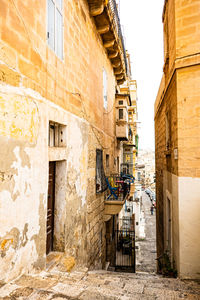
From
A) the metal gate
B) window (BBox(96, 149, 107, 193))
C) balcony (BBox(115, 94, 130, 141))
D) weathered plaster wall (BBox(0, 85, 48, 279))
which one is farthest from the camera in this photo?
balcony (BBox(115, 94, 130, 141))

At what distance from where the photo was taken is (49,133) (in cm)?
412

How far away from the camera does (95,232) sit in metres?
6.93

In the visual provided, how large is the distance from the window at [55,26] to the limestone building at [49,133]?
0.02m

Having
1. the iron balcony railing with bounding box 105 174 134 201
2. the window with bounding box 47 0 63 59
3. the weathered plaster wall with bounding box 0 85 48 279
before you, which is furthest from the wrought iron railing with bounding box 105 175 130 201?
the window with bounding box 47 0 63 59

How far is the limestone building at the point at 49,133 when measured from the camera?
2639 mm

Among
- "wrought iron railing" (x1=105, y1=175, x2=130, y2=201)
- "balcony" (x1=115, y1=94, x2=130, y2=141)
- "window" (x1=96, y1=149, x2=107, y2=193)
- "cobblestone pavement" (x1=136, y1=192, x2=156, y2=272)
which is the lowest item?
"cobblestone pavement" (x1=136, y1=192, x2=156, y2=272)

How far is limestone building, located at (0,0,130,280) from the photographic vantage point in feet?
8.66

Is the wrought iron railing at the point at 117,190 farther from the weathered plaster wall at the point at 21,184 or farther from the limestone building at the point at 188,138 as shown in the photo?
the weathered plaster wall at the point at 21,184

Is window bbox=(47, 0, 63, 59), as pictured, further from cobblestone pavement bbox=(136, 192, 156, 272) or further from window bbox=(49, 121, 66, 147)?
cobblestone pavement bbox=(136, 192, 156, 272)

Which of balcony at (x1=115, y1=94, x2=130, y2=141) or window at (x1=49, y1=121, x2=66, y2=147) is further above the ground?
balcony at (x1=115, y1=94, x2=130, y2=141)

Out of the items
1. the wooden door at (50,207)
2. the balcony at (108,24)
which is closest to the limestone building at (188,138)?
the wooden door at (50,207)

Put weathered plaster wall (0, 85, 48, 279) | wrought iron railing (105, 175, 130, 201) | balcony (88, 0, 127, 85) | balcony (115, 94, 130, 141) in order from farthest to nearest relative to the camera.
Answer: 1. balcony (115, 94, 130, 141)
2. wrought iron railing (105, 175, 130, 201)
3. balcony (88, 0, 127, 85)
4. weathered plaster wall (0, 85, 48, 279)

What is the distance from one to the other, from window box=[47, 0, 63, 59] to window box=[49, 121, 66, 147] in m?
1.42

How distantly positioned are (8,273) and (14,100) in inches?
83.6
